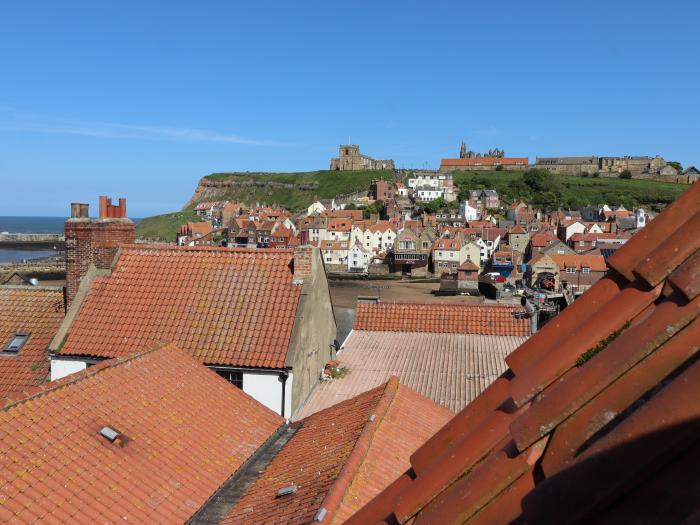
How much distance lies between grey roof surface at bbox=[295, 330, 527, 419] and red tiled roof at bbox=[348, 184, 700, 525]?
36.1ft

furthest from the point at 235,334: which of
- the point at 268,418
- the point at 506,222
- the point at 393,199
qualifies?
the point at 393,199

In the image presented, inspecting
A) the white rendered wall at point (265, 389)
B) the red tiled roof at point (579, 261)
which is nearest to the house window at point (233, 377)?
the white rendered wall at point (265, 389)

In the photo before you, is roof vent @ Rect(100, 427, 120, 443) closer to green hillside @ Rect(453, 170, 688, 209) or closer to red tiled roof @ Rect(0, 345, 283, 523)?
red tiled roof @ Rect(0, 345, 283, 523)

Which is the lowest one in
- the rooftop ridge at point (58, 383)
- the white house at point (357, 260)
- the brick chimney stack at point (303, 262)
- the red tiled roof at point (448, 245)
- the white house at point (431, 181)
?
the white house at point (357, 260)

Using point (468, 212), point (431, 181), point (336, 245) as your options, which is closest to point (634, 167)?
point (431, 181)

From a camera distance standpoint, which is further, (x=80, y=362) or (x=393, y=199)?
(x=393, y=199)

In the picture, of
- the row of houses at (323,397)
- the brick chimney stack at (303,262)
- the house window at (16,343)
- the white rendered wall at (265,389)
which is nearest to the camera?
the row of houses at (323,397)

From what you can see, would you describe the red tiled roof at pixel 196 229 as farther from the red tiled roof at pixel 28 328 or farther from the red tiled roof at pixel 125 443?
the red tiled roof at pixel 125 443

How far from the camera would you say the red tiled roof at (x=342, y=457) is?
7766mm

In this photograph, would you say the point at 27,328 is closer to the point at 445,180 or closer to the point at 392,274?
the point at 392,274

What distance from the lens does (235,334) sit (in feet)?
45.9

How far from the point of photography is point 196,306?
14.8 meters

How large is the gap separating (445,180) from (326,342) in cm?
15849

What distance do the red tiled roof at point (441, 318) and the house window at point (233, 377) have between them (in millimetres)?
6987
